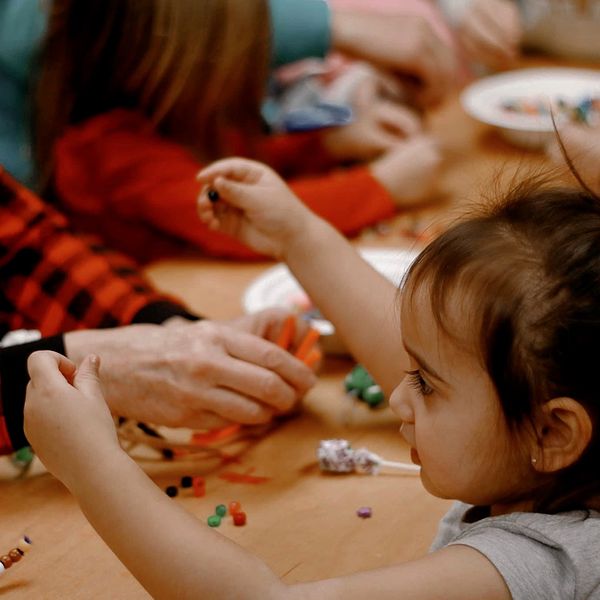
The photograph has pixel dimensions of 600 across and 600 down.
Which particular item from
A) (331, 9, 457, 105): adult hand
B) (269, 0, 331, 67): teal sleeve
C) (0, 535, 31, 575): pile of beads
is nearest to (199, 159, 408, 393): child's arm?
(0, 535, 31, 575): pile of beads

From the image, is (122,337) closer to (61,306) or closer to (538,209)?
(61,306)

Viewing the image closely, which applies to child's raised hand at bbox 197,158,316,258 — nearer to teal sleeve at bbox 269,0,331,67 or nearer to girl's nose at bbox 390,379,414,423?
girl's nose at bbox 390,379,414,423

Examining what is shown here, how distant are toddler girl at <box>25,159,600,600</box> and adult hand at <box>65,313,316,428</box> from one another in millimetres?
168

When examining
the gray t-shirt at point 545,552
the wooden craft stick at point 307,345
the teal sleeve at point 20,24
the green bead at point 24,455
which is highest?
the teal sleeve at point 20,24

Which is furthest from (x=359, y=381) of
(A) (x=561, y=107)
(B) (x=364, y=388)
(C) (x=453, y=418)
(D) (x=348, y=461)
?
Result: (A) (x=561, y=107)

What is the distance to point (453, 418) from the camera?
685 millimetres

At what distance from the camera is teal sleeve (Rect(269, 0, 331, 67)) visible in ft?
5.45

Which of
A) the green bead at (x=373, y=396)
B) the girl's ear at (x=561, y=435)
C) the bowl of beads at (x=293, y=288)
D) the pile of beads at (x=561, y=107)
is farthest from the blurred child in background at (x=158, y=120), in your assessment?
the girl's ear at (x=561, y=435)

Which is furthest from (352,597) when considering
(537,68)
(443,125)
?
(537,68)

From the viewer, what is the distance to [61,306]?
1.15 meters

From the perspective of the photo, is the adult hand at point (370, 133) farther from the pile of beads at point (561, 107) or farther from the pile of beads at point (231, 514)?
the pile of beads at point (231, 514)

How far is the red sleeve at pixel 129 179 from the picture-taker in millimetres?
1387

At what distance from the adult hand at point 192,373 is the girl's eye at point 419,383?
0.77ft

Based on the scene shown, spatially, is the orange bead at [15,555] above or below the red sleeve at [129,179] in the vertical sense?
below
